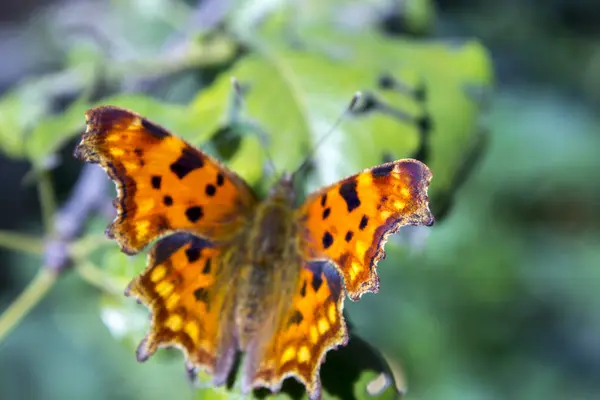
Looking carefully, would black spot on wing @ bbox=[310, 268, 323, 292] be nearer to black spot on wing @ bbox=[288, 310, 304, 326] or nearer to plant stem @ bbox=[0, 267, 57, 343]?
black spot on wing @ bbox=[288, 310, 304, 326]

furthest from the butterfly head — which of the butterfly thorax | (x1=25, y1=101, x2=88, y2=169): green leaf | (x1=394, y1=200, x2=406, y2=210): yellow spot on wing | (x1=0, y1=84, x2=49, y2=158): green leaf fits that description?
(x1=0, y1=84, x2=49, y2=158): green leaf

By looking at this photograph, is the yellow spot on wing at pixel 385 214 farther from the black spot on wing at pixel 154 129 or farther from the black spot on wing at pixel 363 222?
the black spot on wing at pixel 154 129

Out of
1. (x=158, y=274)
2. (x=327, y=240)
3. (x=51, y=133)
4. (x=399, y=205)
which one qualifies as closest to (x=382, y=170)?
(x=399, y=205)

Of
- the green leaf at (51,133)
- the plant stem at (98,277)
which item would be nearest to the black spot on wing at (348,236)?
the plant stem at (98,277)

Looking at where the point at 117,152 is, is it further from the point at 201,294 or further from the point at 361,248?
the point at 361,248

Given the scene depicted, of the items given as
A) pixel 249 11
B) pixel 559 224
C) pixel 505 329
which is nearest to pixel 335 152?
pixel 249 11

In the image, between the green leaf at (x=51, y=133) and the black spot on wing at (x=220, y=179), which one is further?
the green leaf at (x=51, y=133)

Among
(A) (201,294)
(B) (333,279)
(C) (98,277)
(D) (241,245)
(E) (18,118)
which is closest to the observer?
(B) (333,279)
